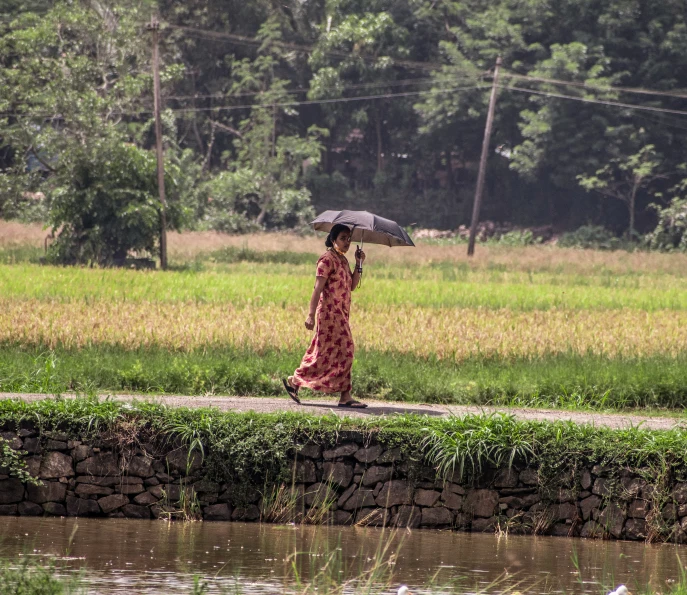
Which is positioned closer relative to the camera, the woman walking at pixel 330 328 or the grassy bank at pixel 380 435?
the grassy bank at pixel 380 435

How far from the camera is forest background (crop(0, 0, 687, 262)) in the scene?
4900cm

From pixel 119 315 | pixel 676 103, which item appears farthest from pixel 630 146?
pixel 119 315

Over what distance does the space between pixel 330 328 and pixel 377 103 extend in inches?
1952

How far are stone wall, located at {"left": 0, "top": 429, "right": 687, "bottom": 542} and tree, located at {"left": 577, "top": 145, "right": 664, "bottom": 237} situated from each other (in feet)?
141

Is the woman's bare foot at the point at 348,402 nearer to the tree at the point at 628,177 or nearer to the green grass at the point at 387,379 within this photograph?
the green grass at the point at 387,379

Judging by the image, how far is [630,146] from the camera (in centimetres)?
5278

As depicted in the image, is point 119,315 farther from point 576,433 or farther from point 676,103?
point 676,103

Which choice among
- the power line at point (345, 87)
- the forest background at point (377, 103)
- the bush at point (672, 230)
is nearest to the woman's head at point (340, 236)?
the forest background at point (377, 103)

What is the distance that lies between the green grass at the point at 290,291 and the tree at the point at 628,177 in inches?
831

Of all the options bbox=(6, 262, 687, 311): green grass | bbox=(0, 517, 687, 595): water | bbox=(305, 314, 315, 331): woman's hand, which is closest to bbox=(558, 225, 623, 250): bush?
bbox=(6, 262, 687, 311): green grass

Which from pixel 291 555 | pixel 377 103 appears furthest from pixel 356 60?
pixel 291 555

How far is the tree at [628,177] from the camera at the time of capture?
51.4m

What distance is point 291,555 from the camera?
7.00 m

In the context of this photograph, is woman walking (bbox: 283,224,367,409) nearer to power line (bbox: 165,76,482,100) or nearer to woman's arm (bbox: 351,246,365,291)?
woman's arm (bbox: 351,246,365,291)
